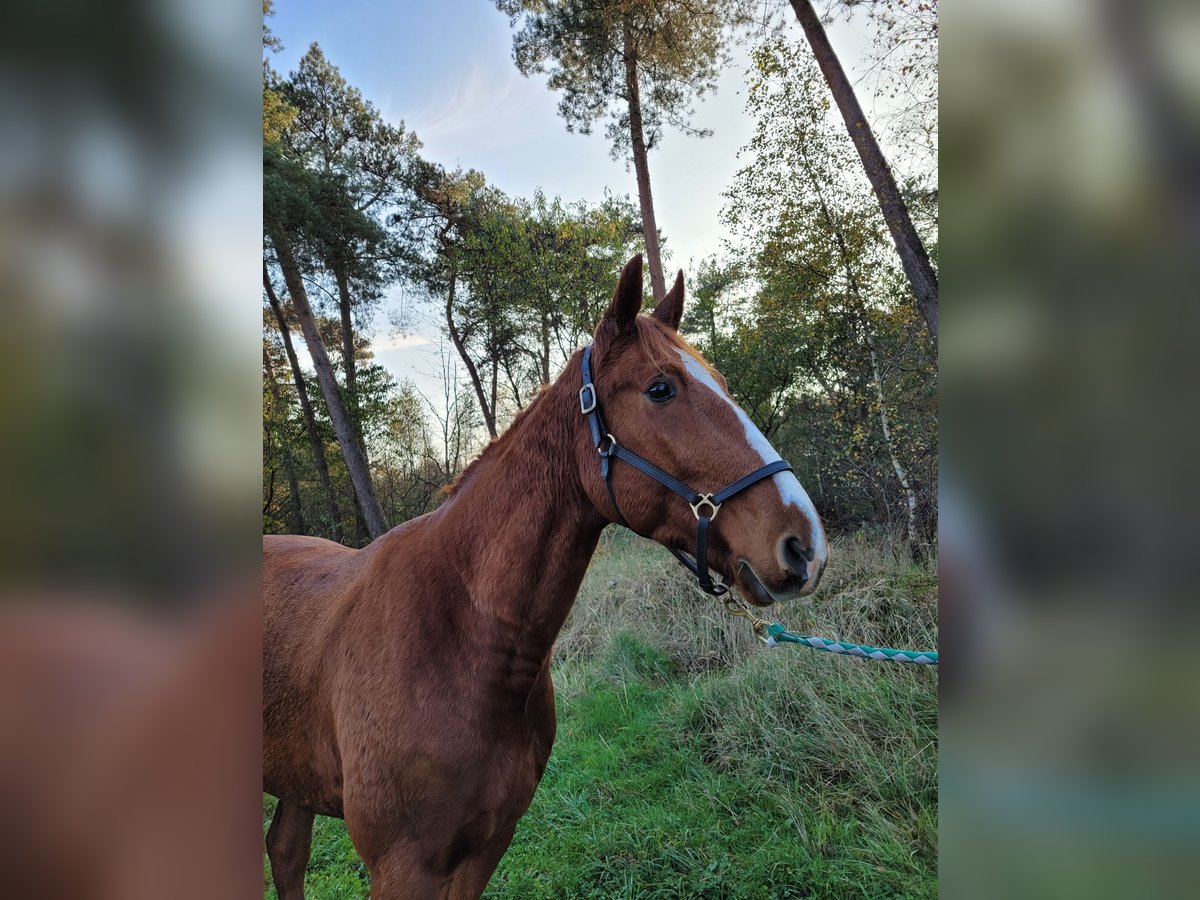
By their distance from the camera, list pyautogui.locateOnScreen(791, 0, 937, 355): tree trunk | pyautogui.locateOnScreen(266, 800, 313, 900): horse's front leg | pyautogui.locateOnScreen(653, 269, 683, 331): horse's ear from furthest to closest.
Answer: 1. pyautogui.locateOnScreen(791, 0, 937, 355): tree trunk
2. pyautogui.locateOnScreen(266, 800, 313, 900): horse's front leg
3. pyautogui.locateOnScreen(653, 269, 683, 331): horse's ear

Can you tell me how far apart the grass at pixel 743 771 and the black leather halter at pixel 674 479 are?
7.20 feet

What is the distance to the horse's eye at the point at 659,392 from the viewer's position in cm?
180

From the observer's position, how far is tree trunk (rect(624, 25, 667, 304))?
27.2ft

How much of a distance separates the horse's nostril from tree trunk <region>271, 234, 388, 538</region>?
366 inches

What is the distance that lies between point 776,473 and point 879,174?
498 centimetres

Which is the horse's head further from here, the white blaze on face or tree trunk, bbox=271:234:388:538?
tree trunk, bbox=271:234:388:538
